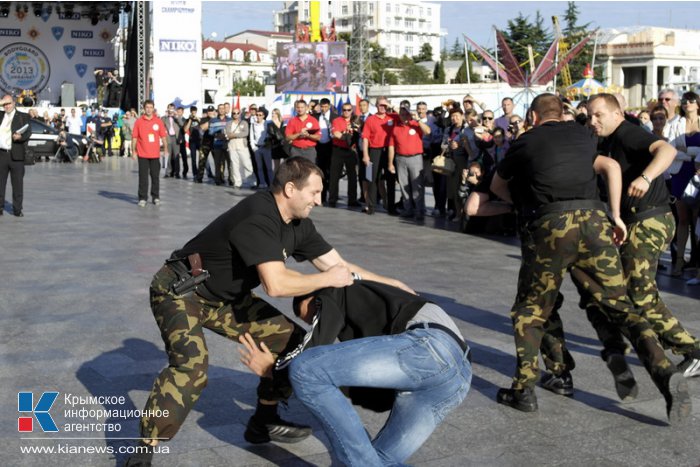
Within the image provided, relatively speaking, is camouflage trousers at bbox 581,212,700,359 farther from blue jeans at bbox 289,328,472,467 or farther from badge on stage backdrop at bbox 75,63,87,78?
badge on stage backdrop at bbox 75,63,87,78

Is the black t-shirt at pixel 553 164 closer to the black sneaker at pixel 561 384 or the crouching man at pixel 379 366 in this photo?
the black sneaker at pixel 561 384

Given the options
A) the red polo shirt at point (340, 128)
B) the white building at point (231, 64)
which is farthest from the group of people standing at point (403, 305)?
the white building at point (231, 64)

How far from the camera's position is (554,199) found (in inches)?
217

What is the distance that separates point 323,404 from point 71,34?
51.2 m

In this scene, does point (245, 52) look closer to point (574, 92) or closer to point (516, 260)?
point (574, 92)

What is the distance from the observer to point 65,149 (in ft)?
103

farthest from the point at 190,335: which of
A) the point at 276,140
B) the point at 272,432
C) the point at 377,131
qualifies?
the point at 276,140

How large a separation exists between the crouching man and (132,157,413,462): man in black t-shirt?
15cm

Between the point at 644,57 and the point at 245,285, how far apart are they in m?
127

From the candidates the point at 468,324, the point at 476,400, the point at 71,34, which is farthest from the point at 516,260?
the point at 71,34

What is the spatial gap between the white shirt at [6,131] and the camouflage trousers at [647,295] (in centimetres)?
1040

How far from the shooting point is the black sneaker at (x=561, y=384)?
19.5 ft

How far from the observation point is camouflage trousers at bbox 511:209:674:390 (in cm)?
544

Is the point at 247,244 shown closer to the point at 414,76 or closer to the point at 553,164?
the point at 553,164
